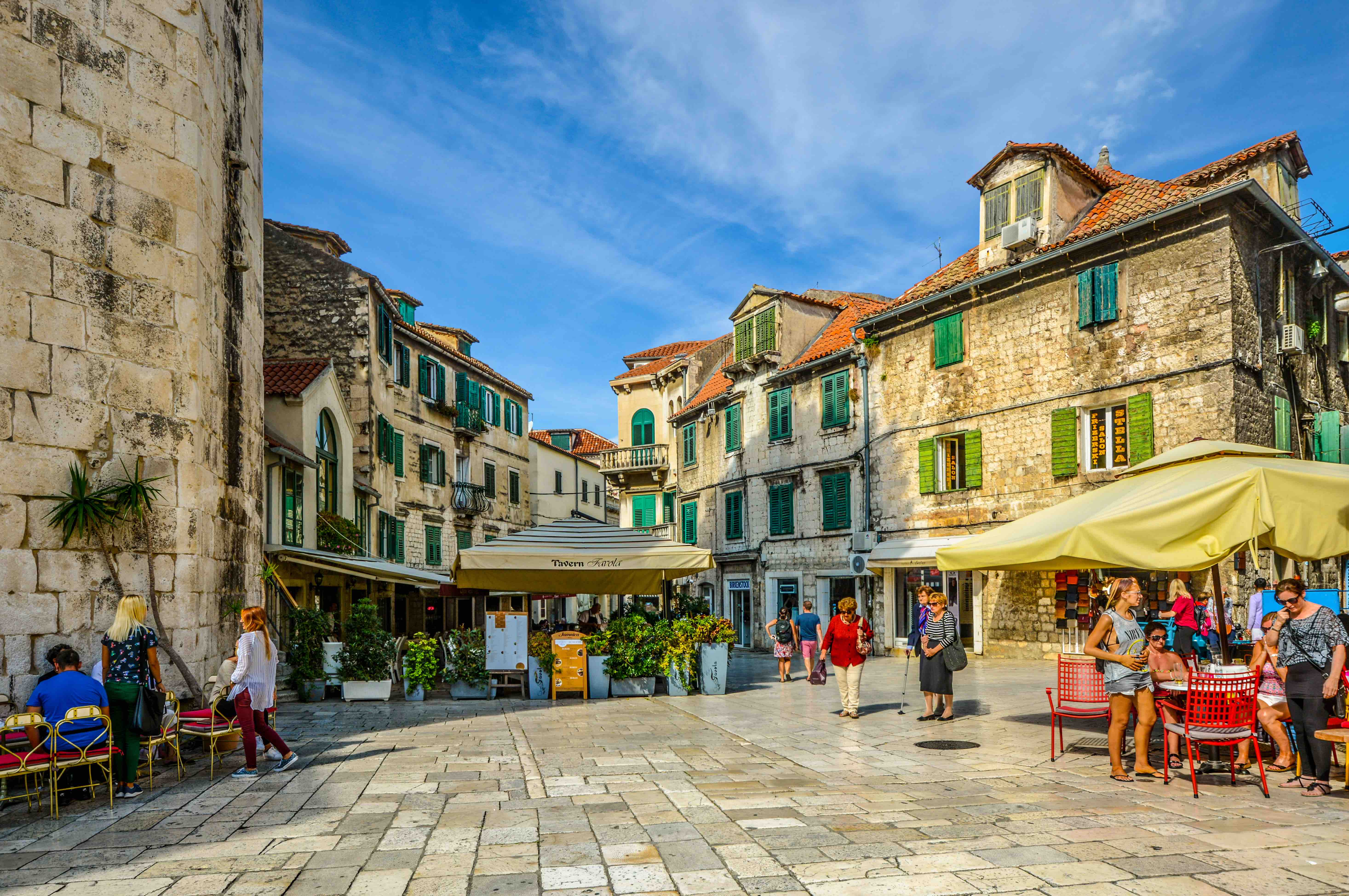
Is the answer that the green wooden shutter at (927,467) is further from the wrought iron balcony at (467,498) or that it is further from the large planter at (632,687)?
the wrought iron balcony at (467,498)

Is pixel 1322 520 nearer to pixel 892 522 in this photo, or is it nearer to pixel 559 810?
pixel 559 810

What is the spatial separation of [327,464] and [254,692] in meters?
12.9

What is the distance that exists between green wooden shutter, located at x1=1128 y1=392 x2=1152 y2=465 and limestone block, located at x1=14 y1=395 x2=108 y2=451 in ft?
54.4

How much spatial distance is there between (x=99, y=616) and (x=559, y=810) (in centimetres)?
506

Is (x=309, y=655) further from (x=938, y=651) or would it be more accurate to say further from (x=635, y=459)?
(x=635, y=459)

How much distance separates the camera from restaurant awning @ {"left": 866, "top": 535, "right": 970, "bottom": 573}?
2220 cm

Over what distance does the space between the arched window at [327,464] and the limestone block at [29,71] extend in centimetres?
1098

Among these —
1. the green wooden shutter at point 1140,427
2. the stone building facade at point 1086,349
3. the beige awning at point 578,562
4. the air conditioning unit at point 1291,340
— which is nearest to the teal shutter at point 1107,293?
the stone building facade at point 1086,349

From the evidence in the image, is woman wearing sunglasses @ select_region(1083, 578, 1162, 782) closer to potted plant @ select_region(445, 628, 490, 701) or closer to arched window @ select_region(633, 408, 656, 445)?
potted plant @ select_region(445, 628, 490, 701)

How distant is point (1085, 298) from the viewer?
1938 centimetres

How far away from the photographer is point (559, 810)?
655 centimetres

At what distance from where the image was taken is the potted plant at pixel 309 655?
1395cm

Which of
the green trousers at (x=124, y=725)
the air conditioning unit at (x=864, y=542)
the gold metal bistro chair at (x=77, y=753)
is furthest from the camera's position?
the air conditioning unit at (x=864, y=542)

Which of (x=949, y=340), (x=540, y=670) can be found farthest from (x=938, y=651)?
(x=949, y=340)
